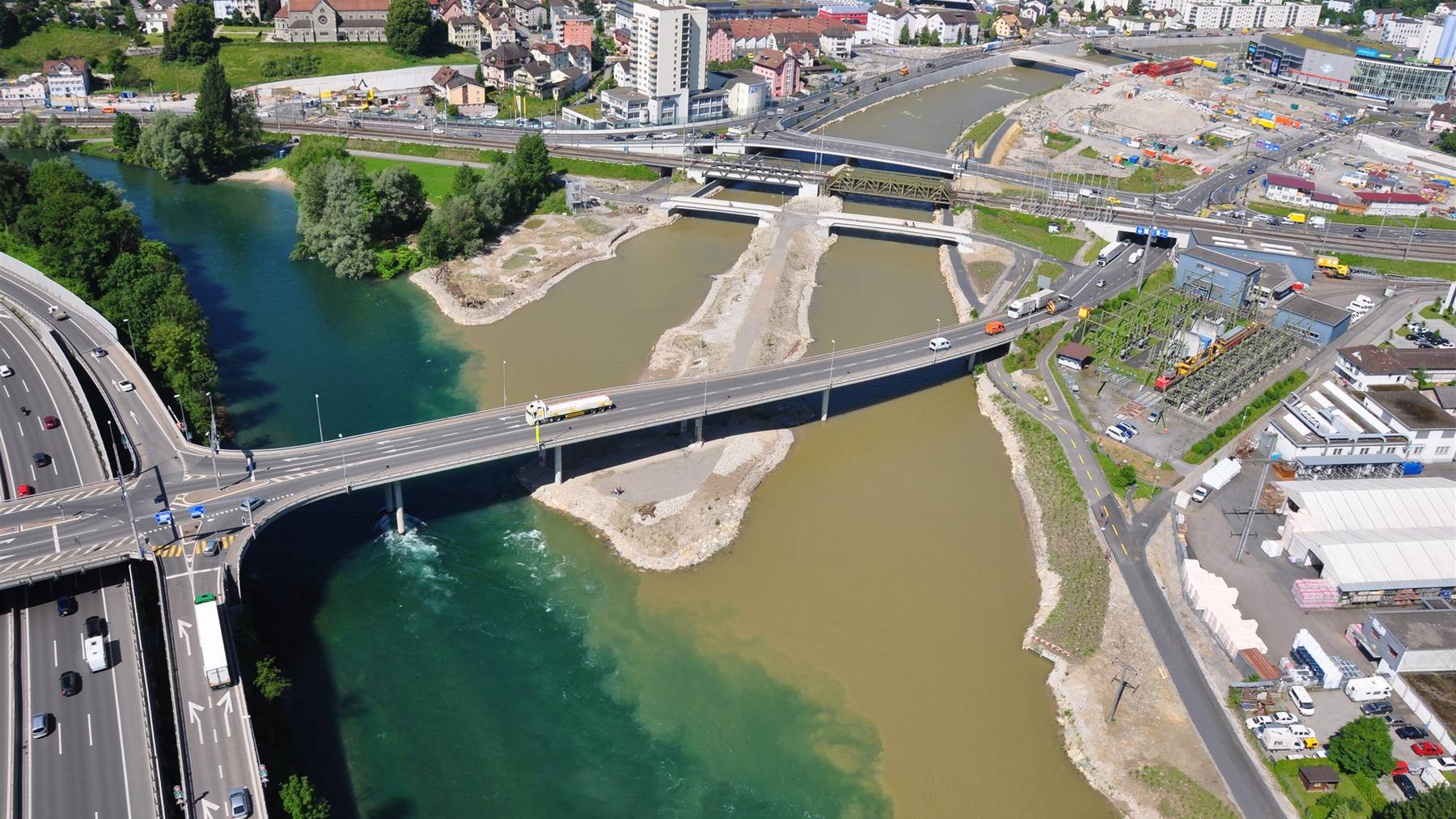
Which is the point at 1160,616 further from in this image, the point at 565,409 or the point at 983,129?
the point at 983,129

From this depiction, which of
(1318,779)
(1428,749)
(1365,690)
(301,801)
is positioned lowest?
(1318,779)

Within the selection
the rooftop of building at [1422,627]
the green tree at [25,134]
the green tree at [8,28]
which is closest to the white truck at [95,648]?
the rooftop of building at [1422,627]

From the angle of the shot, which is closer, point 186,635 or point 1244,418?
point 186,635

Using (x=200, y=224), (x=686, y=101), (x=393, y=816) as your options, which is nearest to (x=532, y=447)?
(x=393, y=816)

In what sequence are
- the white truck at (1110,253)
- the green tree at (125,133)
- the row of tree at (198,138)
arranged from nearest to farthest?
the white truck at (1110,253), the row of tree at (198,138), the green tree at (125,133)

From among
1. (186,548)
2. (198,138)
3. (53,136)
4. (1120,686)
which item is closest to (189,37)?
(53,136)

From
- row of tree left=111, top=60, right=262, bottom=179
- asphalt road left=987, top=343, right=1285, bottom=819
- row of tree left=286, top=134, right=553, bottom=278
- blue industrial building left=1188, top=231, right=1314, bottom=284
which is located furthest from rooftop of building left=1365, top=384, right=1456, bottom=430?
row of tree left=111, top=60, right=262, bottom=179

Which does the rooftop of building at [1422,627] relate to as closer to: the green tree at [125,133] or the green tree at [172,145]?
the green tree at [172,145]
